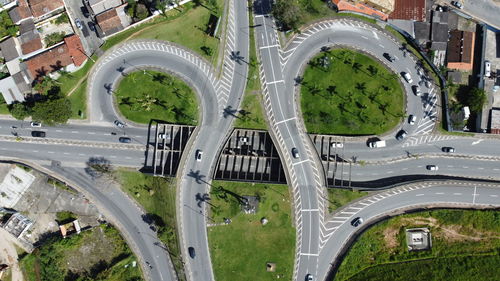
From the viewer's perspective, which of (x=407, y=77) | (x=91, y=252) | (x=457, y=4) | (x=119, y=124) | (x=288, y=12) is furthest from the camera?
(x=91, y=252)

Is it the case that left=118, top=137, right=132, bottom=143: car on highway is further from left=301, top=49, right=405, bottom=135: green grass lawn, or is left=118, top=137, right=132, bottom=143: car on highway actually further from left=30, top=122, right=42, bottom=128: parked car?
left=301, top=49, right=405, bottom=135: green grass lawn

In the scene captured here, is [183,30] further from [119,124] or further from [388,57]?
[388,57]

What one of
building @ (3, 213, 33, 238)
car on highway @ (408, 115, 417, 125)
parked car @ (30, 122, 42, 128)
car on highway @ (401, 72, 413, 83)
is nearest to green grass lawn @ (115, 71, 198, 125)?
parked car @ (30, 122, 42, 128)

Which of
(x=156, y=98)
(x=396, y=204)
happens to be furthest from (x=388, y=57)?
(x=156, y=98)

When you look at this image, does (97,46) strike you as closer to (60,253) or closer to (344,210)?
(60,253)

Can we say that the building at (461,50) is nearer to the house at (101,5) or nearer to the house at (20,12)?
the house at (101,5)

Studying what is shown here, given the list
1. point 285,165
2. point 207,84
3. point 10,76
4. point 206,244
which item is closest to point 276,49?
point 207,84
